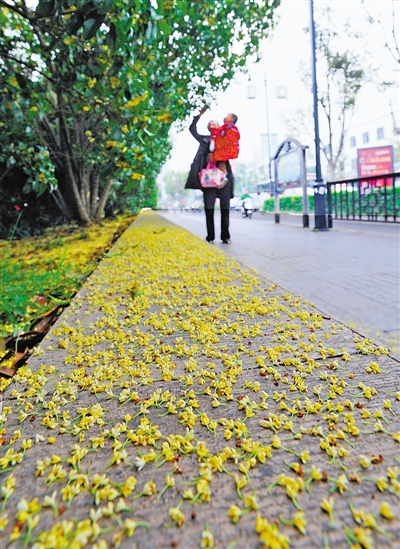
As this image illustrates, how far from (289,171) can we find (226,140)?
262 inches

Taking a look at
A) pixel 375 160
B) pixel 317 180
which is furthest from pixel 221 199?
pixel 375 160

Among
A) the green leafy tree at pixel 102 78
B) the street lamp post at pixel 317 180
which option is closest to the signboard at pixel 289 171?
the street lamp post at pixel 317 180

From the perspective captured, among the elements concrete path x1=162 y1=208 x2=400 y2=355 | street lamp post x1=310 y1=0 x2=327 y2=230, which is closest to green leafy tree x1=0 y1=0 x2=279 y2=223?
street lamp post x1=310 y1=0 x2=327 y2=230

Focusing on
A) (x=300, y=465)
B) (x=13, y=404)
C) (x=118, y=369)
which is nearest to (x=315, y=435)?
(x=300, y=465)

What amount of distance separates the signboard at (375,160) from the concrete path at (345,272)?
19039 millimetres

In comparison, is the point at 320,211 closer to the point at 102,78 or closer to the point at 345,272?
the point at 345,272

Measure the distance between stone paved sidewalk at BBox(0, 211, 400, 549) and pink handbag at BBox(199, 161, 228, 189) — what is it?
15.3ft

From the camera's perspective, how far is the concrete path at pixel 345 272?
3100 mm

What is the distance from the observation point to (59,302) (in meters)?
3.14

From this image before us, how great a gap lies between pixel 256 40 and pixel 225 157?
512cm

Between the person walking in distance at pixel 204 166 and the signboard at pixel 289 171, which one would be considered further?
the signboard at pixel 289 171

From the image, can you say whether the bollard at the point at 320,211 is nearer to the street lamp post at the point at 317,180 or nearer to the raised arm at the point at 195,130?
the street lamp post at the point at 317,180

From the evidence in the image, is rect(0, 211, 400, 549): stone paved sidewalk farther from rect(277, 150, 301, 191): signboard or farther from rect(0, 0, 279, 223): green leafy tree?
rect(277, 150, 301, 191): signboard

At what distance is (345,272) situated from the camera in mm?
4711
